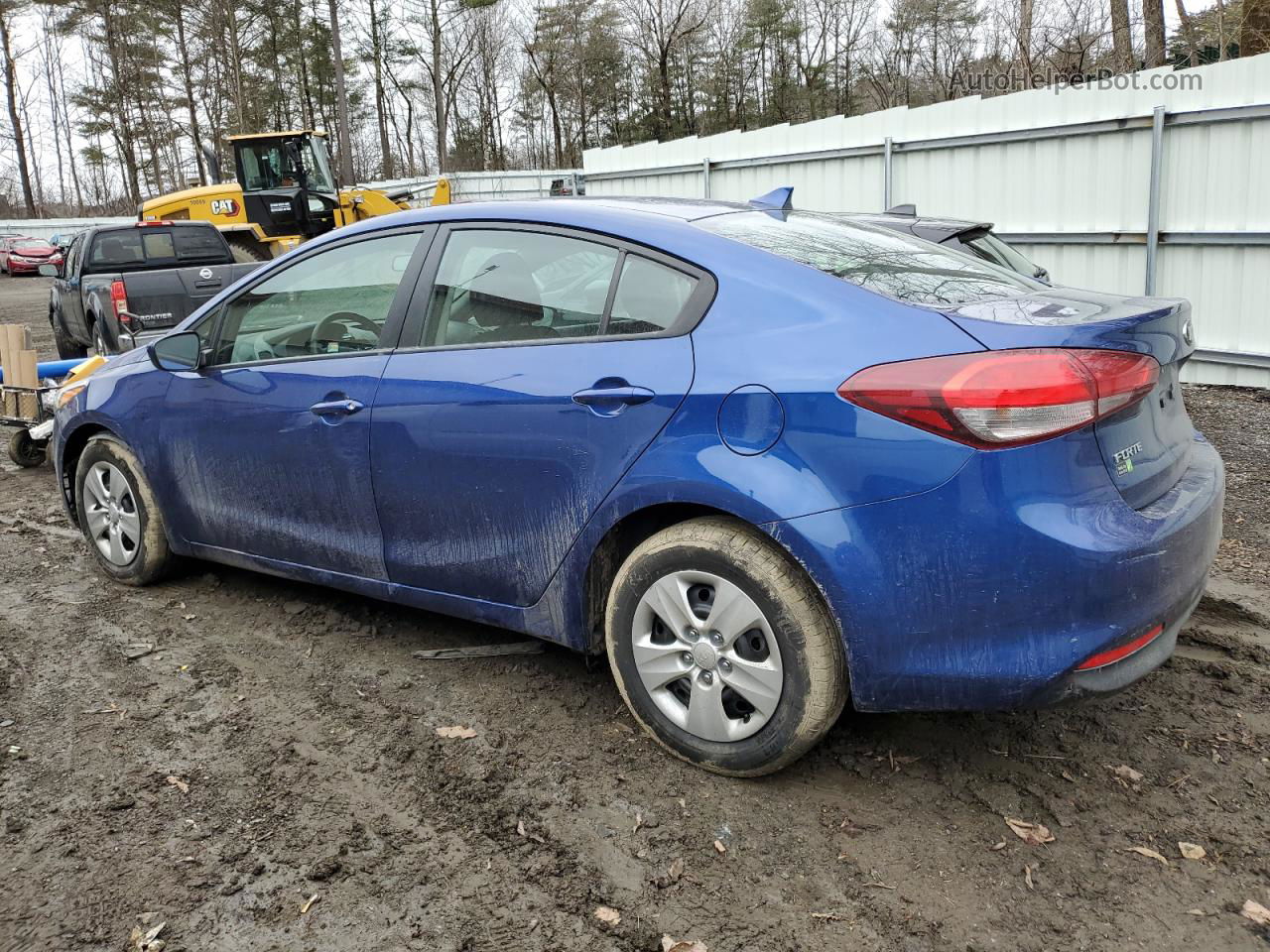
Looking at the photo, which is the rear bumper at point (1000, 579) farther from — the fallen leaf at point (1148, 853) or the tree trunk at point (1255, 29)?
the tree trunk at point (1255, 29)

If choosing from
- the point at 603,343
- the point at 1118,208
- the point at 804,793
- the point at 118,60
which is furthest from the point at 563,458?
the point at 118,60

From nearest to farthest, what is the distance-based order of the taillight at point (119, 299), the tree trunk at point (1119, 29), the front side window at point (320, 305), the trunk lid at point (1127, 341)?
the trunk lid at point (1127, 341) → the front side window at point (320, 305) → the taillight at point (119, 299) → the tree trunk at point (1119, 29)

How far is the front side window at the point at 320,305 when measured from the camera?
3.72 meters

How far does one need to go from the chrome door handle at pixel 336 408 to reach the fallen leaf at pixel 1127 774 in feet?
8.62

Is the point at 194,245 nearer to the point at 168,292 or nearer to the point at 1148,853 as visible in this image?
the point at 168,292

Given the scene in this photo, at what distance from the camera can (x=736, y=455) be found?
276 cm

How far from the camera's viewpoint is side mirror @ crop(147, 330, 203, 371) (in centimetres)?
425

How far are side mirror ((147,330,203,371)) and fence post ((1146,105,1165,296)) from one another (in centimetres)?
883

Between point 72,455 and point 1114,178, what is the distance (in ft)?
30.8

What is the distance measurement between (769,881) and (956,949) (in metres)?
0.46

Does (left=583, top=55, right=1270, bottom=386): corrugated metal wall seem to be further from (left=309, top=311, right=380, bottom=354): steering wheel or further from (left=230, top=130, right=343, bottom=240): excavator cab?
(left=230, top=130, right=343, bottom=240): excavator cab

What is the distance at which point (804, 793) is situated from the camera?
2953 mm

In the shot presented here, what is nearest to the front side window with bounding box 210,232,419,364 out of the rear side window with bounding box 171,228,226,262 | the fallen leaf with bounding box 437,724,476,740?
the fallen leaf with bounding box 437,724,476,740

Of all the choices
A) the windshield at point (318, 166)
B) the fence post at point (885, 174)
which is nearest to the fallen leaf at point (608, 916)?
the fence post at point (885, 174)
